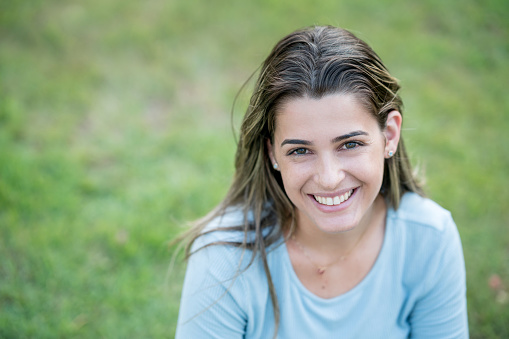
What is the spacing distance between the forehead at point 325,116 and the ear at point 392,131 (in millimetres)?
192

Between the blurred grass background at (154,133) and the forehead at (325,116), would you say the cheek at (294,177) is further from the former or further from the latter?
the blurred grass background at (154,133)

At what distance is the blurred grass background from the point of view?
3092mm

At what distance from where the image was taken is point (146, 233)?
341cm

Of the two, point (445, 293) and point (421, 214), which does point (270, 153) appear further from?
point (445, 293)

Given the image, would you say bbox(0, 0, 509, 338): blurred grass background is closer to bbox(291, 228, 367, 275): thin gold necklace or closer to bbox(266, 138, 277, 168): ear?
bbox(266, 138, 277, 168): ear

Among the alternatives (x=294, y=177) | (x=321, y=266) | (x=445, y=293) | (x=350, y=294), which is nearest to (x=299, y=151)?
(x=294, y=177)

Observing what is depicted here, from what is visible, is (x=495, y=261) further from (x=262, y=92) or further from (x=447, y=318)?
(x=262, y=92)

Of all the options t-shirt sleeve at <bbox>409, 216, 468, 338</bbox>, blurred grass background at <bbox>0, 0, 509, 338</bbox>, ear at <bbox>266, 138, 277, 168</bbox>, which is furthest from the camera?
blurred grass background at <bbox>0, 0, 509, 338</bbox>

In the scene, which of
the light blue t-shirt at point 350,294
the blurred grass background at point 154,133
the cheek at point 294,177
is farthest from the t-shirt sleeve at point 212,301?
the blurred grass background at point 154,133

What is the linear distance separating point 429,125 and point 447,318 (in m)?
2.68

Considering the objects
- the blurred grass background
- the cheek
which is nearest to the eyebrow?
the cheek

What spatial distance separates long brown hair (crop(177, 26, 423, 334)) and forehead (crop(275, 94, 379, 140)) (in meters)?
0.03

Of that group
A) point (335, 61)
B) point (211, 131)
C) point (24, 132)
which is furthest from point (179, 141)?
point (335, 61)

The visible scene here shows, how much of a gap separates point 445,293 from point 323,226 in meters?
0.69
